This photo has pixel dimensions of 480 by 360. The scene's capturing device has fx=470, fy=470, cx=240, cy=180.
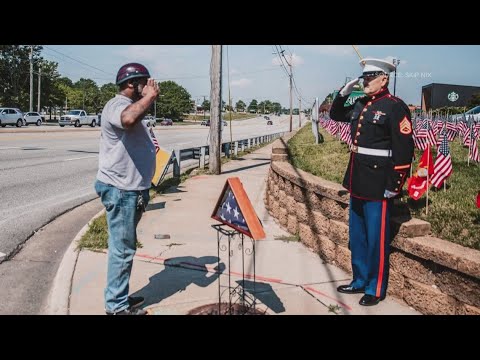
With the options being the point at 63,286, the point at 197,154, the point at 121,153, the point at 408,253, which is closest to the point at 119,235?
the point at 121,153

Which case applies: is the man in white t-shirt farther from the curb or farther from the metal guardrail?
the metal guardrail

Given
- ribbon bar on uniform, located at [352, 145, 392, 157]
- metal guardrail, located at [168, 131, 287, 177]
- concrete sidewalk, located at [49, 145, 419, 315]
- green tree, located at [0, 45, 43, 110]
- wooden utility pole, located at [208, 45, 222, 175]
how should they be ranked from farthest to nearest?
green tree, located at [0, 45, 43, 110]
wooden utility pole, located at [208, 45, 222, 175]
metal guardrail, located at [168, 131, 287, 177]
ribbon bar on uniform, located at [352, 145, 392, 157]
concrete sidewalk, located at [49, 145, 419, 315]

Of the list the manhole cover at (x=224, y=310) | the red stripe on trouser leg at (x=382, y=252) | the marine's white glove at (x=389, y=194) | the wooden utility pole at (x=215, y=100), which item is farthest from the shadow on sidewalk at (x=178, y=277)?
the wooden utility pole at (x=215, y=100)

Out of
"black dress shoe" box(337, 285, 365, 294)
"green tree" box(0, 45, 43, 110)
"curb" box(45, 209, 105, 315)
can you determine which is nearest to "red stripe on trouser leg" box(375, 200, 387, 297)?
"black dress shoe" box(337, 285, 365, 294)

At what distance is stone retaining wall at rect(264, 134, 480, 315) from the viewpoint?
143 inches

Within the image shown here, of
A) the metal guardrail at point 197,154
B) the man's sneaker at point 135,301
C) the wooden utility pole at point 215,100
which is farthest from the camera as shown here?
the wooden utility pole at point 215,100

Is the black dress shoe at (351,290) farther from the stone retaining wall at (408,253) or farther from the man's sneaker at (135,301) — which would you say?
the man's sneaker at (135,301)

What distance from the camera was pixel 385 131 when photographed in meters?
4.27

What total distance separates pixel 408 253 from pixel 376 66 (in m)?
1.73

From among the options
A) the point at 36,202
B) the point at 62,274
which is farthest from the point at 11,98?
the point at 62,274

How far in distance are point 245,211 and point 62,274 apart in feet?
8.31

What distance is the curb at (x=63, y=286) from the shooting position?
411 centimetres

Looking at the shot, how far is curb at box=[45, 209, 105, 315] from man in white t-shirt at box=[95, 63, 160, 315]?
629mm
